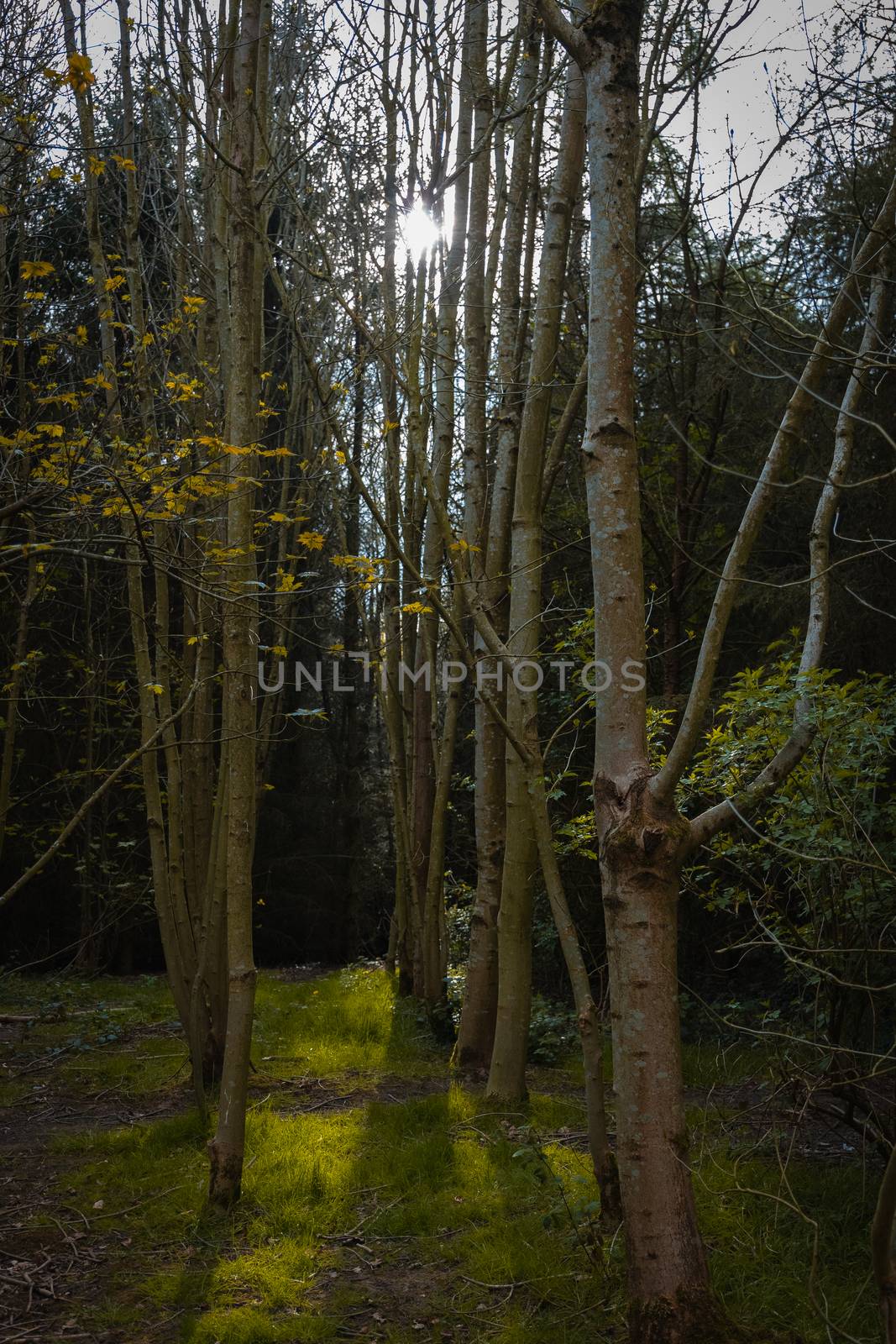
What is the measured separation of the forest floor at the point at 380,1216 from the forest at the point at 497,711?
0.02m

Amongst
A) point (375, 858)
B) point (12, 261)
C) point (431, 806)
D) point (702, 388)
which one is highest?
point (12, 261)

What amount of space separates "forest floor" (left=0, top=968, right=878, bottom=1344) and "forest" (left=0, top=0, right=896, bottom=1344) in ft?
0.08

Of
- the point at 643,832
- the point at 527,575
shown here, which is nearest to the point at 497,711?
the point at 643,832

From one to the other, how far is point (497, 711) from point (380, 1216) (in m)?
2.03

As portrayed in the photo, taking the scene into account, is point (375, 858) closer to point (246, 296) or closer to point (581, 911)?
point (581, 911)

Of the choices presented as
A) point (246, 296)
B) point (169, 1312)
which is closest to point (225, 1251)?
point (169, 1312)

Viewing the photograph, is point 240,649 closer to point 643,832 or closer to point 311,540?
point 311,540

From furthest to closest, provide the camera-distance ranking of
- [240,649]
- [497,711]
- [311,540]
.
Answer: [311,540] → [240,649] → [497,711]

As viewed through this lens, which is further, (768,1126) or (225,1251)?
(768,1126)

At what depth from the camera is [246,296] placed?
4.09 meters

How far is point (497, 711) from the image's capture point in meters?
3.26

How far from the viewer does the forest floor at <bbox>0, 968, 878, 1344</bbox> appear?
295 centimetres

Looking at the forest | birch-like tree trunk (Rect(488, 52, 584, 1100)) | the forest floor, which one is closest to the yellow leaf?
the forest

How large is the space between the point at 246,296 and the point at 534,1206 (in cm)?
377
